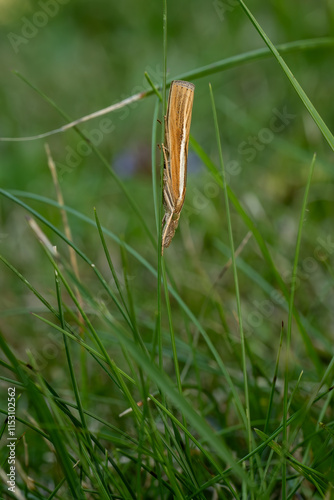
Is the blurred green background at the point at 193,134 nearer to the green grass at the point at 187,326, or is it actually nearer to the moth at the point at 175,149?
the green grass at the point at 187,326

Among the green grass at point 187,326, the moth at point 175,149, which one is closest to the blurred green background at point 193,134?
the green grass at point 187,326

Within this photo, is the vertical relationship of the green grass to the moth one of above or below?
below

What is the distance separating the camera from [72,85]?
3.58 metres

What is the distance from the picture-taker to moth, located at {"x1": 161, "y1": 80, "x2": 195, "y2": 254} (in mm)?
801

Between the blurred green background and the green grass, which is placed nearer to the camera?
the green grass

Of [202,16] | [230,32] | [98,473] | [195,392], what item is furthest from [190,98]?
[202,16]

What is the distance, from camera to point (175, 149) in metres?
0.83

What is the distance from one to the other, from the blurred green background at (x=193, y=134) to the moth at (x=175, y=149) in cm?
54

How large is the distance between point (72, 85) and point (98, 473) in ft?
10.2

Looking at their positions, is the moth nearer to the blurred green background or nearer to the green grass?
the green grass

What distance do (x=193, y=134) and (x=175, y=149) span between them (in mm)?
2140

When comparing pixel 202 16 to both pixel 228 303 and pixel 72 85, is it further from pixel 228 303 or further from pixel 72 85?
pixel 228 303

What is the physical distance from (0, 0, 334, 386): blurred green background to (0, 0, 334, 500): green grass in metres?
0.01

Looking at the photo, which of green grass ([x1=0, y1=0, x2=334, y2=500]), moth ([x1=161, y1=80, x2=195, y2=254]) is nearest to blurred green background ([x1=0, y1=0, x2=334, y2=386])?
green grass ([x1=0, y1=0, x2=334, y2=500])
